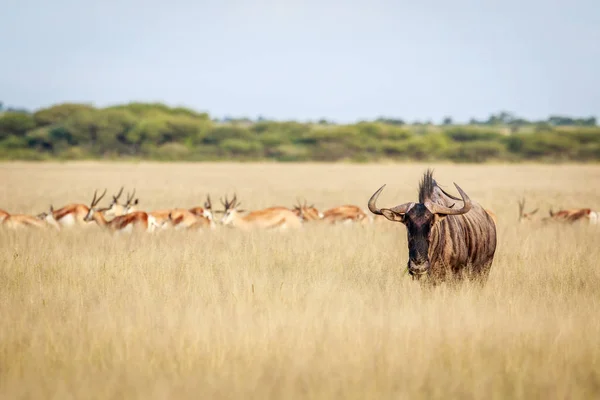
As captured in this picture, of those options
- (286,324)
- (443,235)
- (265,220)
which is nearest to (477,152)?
(265,220)

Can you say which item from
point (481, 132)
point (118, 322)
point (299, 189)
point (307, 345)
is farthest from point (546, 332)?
point (481, 132)

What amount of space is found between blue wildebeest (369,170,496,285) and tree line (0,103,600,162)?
58947mm

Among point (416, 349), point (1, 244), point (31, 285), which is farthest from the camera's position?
point (1, 244)

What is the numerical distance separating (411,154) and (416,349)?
230ft

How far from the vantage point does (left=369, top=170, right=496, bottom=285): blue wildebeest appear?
287 inches

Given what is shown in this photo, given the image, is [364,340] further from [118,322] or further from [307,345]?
[118,322]

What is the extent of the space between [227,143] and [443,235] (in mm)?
67557

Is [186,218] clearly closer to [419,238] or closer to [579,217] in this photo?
[419,238]

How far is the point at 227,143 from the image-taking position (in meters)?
74.4

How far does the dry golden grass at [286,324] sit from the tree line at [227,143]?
57063mm

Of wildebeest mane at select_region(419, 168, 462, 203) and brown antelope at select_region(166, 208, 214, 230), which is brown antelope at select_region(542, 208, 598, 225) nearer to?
brown antelope at select_region(166, 208, 214, 230)

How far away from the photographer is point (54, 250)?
35.6 feet

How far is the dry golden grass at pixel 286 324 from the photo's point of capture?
4.92 meters

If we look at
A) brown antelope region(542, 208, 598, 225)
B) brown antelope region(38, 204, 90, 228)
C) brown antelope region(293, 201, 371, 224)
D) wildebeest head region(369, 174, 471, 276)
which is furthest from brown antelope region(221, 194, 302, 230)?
wildebeest head region(369, 174, 471, 276)
